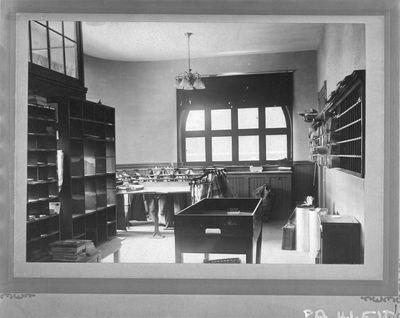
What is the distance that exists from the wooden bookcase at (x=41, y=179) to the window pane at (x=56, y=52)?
0.66 m

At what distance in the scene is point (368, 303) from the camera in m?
2.89

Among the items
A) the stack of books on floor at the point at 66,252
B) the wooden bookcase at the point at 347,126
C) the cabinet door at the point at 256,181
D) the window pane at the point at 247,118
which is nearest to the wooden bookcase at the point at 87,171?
the stack of books on floor at the point at 66,252

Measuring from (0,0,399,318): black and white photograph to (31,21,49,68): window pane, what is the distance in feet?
0.07

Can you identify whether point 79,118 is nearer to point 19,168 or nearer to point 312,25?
point 19,168

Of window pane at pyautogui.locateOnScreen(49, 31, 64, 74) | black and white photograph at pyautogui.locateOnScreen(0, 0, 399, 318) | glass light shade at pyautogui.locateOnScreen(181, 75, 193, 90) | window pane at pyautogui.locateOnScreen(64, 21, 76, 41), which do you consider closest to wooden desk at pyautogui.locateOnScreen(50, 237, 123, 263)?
black and white photograph at pyautogui.locateOnScreen(0, 0, 399, 318)

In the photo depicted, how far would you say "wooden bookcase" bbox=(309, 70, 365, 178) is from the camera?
131 inches

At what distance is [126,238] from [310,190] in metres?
4.75

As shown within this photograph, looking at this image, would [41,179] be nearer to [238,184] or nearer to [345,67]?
[345,67]

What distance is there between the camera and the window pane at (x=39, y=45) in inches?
210

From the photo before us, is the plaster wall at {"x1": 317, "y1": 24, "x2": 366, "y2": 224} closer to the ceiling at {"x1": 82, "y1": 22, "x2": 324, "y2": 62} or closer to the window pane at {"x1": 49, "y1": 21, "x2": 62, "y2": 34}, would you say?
the ceiling at {"x1": 82, "y1": 22, "x2": 324, "y2": 62}

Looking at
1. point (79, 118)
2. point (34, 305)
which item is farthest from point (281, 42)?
point (34, 305)

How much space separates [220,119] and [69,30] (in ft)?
15.8

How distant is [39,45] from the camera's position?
17.8 feet

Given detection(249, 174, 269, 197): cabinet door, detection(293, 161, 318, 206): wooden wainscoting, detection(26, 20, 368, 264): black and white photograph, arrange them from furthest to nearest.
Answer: detection(293, 161, 318, 206): wooden wainscoting, detection(249, 174, 269, 197): cabinet door, detection(26, 20, 368, 264): black and white photograph
